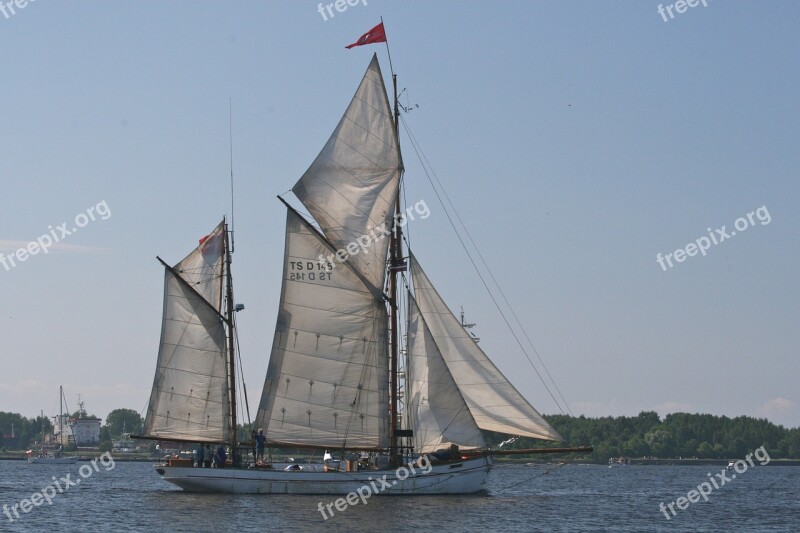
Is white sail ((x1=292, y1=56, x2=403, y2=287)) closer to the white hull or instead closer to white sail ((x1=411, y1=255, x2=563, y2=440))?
white sail ((x1=411, y1=255, x2=563, y2=440))

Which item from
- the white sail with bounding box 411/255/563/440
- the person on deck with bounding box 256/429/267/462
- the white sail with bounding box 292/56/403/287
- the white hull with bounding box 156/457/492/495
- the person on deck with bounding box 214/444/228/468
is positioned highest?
the white sail with bounding box 292/56/403/287

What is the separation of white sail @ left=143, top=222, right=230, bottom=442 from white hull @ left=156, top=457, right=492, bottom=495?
246 centimetres

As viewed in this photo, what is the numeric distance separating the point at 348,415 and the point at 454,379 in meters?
7.00

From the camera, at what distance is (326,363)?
239ft

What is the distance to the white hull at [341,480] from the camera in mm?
72188

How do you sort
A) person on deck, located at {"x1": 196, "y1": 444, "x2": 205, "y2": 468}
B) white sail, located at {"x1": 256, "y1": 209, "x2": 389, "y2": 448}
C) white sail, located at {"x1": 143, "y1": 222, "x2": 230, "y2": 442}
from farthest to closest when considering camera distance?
person on deck, located at {"x1": 196, "y1": 444, "x2": 205, "y2": 468} → white sail, located at {"x1": 143, "y1": 222, "x2": 230, "y2": 442} → white sail, located at {"x1": 256, "y1": 209, "x2": 389, "y2": 448}

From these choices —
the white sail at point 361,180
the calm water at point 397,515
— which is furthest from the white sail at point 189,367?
the white sail at point 361,180

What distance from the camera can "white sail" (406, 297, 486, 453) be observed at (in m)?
70.3

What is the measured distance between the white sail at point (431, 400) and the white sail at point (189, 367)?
1207 cm

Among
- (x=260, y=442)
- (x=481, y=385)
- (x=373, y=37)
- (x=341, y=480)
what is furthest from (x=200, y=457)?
(x=373, y=37)

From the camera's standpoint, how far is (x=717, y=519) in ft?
231

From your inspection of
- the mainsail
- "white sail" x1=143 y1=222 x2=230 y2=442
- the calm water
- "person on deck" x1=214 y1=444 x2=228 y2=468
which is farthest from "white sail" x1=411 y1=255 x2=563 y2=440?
"person on deck" x1=214 y1=444 x2=228 y2=468

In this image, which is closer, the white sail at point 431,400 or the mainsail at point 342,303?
the white sail at point 431,400

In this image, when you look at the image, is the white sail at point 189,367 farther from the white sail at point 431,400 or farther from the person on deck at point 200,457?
the white sail at point 431,400
